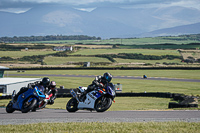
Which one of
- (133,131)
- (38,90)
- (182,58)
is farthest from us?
(182,58)

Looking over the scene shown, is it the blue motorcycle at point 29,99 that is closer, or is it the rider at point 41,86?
the blue motorcycle at point 29,99

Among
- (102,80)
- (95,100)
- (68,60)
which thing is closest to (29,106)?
(95,100)

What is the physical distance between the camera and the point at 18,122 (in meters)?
15.8

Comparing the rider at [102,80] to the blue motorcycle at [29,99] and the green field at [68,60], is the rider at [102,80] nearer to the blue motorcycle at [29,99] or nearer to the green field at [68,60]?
the blue motorcycle at [29,99]

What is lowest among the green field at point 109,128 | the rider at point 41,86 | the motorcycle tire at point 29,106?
the green field at point 109,128

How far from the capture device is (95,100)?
1895 centimetres

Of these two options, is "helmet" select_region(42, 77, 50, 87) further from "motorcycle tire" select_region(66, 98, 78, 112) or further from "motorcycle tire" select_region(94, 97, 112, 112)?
"motorcycle tire" select_region(94, 97, 112, 112)

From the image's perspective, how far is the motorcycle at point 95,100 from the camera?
18.4 metres

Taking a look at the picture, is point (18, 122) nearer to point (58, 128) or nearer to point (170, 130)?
point (58, 128)

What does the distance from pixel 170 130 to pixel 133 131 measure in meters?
1.28

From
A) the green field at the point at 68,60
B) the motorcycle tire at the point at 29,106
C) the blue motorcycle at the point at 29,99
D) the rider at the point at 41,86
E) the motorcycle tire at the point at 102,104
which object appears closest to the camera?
the motorcycle tire at the point at 102,104

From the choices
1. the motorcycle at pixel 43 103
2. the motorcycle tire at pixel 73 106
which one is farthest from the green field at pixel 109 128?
the motorcycle tire at pixel 73 106

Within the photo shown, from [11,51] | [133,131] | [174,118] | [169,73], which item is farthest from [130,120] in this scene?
[11,51]

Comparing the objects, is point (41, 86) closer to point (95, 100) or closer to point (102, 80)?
point (95, 100)
